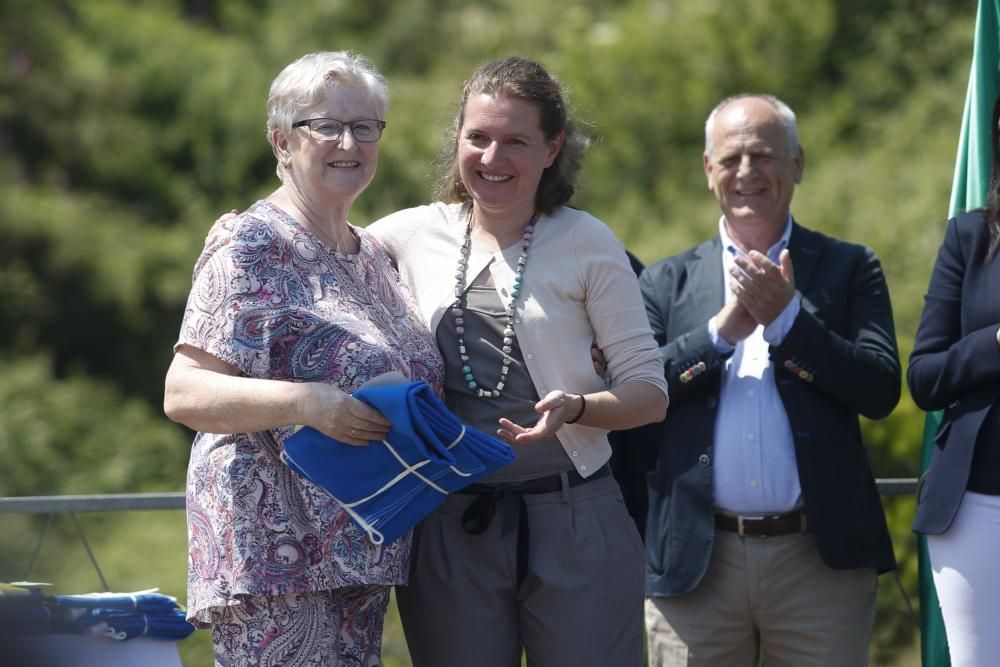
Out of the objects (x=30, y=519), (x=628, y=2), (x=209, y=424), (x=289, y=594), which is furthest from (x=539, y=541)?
(x=628, y=2)

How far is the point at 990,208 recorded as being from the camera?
3734 millimetres

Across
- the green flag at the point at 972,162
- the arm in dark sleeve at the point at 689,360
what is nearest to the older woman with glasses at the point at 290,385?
the arm in dark sleeve at the point at 689,360

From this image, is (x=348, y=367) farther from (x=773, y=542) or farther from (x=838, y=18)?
(x=838, y=18)

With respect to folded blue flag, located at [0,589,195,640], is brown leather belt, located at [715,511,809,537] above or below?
above

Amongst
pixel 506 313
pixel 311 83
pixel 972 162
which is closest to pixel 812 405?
pixel 972 162

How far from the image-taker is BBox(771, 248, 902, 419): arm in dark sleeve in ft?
12.4

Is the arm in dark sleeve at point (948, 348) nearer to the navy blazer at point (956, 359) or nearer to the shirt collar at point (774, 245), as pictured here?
the navy blazer at point (956, 359)

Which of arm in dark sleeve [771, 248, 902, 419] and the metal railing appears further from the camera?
the metal railing

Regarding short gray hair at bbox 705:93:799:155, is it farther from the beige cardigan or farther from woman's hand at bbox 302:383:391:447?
woman's hand at bbox 302:383:391:447

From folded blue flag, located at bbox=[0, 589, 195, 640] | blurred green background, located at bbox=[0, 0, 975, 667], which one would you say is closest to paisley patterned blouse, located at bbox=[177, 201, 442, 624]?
folded blue flag, located at bbox=[0, 589, 195, 640]

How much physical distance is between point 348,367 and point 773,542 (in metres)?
1.52

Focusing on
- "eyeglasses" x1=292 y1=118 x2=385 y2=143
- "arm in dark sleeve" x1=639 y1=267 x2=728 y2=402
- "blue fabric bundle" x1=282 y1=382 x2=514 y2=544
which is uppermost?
"eyeglasses" x1=292 y1=118 x2=385 y2=143

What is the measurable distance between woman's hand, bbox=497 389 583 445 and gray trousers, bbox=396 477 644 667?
0.91ft

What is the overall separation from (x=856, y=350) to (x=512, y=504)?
122 centimetres
